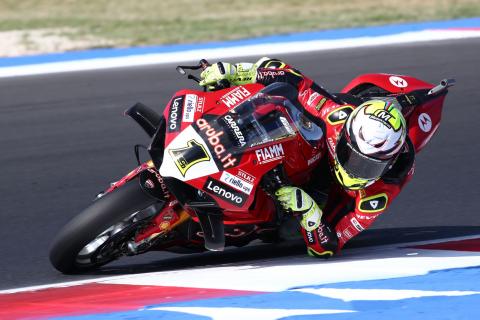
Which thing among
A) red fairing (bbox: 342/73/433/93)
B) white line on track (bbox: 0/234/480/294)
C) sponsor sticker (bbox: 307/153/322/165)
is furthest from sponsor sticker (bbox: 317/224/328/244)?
red fairing (bbox: 342/73/433/93)

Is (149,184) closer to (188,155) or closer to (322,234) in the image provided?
(188,155)

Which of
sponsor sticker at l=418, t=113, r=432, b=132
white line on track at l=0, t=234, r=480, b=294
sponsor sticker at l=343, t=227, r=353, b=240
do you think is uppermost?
sponsor sticker at l=418, t=113, r=432, b=132

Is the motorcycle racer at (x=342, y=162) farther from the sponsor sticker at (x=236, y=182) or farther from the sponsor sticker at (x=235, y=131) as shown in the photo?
the sponsor sticker at (x=235, y=131)

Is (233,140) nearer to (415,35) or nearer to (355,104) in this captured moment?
(355,104)

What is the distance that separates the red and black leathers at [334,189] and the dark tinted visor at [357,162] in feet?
0.58

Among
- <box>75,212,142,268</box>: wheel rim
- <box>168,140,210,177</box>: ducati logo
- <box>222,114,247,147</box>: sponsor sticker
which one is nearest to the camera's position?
<box>168,140,210,177</box>: ducati logo

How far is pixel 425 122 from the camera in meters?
5.92

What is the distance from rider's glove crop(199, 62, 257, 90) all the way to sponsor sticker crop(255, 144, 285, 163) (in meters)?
0.68

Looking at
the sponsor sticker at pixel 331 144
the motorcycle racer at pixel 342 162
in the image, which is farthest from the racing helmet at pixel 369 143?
the sponsor sticker at pixel 331 144

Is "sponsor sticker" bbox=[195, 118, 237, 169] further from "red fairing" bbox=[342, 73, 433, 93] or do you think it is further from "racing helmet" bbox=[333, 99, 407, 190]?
"red fairing" bbox=[342, 73, 433, 93]

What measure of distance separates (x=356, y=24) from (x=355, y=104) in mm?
9875

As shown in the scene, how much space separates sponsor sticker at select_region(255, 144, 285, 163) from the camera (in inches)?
202

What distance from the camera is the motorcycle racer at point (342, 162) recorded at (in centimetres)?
516

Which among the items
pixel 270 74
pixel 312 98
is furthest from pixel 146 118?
pixel 312 98
